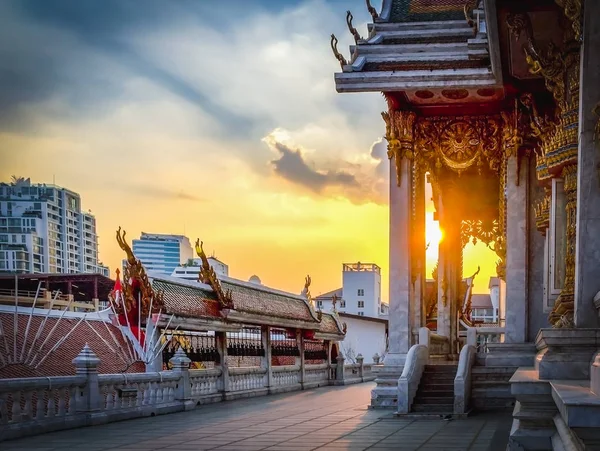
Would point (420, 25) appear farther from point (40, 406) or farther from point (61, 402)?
point (40, 406)

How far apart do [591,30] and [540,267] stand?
29.8ft

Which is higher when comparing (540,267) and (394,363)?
(540,267)

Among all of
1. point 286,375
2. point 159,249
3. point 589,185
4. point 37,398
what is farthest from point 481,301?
point 159,249

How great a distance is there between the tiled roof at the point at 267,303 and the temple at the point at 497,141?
5.57 metres

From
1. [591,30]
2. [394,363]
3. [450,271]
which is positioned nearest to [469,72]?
[394,363]

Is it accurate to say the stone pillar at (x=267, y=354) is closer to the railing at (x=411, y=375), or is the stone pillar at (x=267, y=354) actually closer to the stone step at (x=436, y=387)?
the railing at (x=411, y=375)

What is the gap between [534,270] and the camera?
16.7 m

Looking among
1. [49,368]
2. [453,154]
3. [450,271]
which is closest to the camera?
[49,368]

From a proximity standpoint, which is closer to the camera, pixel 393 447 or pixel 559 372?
pixel 559 372

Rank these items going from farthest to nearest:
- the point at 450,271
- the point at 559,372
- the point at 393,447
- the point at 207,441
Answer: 1. the point at 450,271
2. the point at 207,441
3. the point at 393,447
4. the point at 559,372

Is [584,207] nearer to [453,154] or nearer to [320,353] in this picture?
[453,154]

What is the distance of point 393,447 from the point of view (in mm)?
10227

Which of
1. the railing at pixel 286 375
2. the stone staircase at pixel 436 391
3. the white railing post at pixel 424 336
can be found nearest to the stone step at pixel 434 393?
the stone staircase at pixel 436 391

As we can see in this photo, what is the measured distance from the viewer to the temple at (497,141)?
8727 mm
